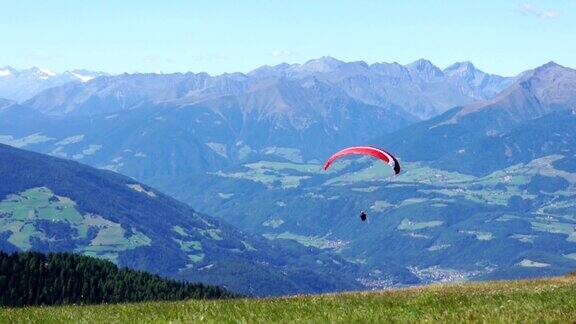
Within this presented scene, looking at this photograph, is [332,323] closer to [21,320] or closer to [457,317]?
[457,317]

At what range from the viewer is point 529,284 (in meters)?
41.2

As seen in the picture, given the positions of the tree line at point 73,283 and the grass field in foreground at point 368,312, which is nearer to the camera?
the grass field in foreground at point 368,312

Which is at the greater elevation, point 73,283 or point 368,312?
point 368,312

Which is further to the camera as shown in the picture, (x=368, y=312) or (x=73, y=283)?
(x=73, y=283)

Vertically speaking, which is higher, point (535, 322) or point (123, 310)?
point (535, 322)

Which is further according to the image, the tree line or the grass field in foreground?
the tree line

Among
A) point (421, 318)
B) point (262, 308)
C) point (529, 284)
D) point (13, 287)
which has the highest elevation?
point (421, 318)

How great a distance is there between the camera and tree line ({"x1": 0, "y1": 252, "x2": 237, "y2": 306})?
15925 cm

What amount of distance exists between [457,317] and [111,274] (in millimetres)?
154291

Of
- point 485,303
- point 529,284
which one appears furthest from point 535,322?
point 529,284

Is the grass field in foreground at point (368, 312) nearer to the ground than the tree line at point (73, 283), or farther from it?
farther from it

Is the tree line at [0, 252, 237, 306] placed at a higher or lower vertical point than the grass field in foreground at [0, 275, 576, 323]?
lower

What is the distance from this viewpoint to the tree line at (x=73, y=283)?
159250 millimetres

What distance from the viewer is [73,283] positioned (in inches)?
6476
